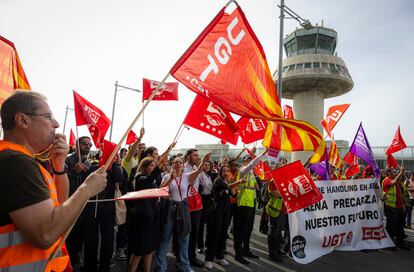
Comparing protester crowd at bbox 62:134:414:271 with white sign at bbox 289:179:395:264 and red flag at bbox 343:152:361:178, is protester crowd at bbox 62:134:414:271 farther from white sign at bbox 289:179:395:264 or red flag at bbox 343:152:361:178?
red flag at bbox 343:152:361:178

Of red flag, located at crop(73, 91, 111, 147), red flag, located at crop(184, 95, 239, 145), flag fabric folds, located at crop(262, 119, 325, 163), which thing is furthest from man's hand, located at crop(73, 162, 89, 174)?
flag fabric folds, located at crop(262, 119, 325, 163)

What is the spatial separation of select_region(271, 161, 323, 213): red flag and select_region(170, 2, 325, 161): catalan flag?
220 centimetres

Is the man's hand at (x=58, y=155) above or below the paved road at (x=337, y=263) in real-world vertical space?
above

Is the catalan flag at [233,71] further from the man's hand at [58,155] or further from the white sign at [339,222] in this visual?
the white sign at [339,222]

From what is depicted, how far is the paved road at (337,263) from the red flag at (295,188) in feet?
4.44

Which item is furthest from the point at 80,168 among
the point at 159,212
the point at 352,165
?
the point at 352,165

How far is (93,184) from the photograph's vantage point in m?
1.56

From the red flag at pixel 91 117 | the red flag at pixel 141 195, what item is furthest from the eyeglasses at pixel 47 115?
the red flag at pixel 91 117

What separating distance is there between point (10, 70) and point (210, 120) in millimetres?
2673

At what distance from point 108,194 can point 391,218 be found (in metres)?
7.39

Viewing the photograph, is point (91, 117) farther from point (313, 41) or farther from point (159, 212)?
point (313, 41)

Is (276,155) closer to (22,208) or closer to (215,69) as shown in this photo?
(215,69)

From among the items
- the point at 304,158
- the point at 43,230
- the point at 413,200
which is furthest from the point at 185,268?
the point at 304,158

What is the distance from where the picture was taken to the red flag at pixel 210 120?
4457mm
